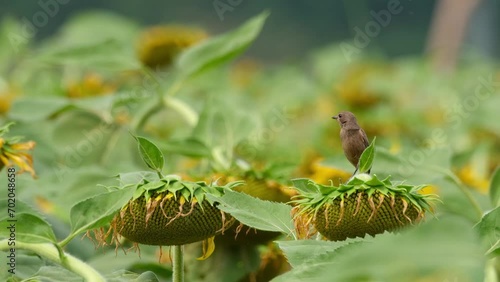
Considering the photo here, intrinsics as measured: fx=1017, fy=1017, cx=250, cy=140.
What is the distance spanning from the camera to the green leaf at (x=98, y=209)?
0.95 metres

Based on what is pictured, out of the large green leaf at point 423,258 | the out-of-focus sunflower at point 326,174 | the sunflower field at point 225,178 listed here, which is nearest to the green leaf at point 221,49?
the sunflower field at point 225,178

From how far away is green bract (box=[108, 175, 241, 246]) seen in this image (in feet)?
3.15

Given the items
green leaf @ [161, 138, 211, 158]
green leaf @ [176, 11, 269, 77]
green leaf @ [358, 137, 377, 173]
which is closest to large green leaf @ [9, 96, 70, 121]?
green leaf @ [176, 11, 269, 77]

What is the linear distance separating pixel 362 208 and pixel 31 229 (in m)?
0.32

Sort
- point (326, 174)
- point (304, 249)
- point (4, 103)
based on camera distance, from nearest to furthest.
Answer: point (304, 249), point (326, 174), point (4, 103)

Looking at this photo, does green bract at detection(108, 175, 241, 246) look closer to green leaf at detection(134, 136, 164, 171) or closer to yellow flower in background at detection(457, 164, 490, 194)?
green leaf at detection(134, 136, 164, 171)

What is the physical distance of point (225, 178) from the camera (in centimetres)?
132

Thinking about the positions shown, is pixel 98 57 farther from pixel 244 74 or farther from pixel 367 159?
pixel 244 74

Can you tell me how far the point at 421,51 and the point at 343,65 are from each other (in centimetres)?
163

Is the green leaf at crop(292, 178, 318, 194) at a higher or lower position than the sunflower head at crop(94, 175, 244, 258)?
higher

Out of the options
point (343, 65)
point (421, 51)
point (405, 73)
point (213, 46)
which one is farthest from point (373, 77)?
point (421, 51)

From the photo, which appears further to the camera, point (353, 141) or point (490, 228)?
point (353, 141)

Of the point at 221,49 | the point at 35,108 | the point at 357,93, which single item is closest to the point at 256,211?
the point at 221,49

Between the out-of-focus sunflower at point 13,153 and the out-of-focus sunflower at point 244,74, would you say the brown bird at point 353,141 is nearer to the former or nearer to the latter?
the out-of-focus sunflower at point 13,153
